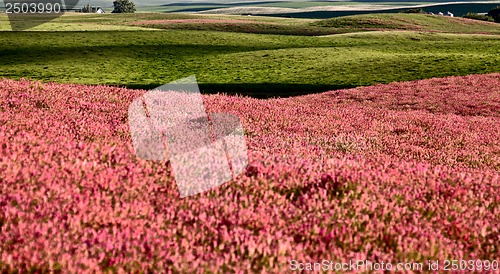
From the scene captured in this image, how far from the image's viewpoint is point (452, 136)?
14.0 metres

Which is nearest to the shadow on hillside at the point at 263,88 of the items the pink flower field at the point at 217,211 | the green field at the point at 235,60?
the green field at the point at 235,60

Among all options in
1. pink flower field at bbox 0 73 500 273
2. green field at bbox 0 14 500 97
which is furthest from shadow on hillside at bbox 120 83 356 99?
pink flower field at bbox 0 73 500 273

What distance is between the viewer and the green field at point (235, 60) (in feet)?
124

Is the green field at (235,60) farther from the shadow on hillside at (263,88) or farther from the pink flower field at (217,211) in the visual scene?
the pink flower field at (217,211)

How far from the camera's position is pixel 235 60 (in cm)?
4869

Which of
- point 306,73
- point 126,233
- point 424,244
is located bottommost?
point 306,73

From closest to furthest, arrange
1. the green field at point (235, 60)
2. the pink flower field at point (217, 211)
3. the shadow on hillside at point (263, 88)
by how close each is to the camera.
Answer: the pink flower field at point (217, 211) → the shadow on hillside at point (263, 88) → the green field at point (235, 60)

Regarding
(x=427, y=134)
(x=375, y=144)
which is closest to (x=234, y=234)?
(x=375, y=144)

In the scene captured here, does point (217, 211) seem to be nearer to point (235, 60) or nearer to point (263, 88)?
point (263, 88)

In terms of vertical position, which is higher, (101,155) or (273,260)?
(101,155)

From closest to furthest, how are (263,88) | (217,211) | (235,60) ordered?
1. (217,211)
2. (263,88)
3. (235,60)

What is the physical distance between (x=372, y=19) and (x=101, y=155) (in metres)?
118

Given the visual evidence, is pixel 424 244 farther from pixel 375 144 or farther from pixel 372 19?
pixel 372 19

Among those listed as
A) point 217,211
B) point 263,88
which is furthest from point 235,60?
point 217,211
